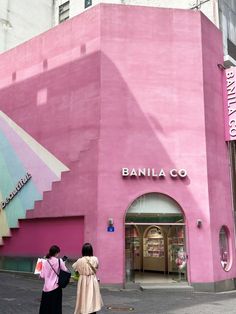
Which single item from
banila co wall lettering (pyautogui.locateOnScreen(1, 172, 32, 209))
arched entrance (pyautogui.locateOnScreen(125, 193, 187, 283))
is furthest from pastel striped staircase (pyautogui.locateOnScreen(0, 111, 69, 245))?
arched entrance (pyautogui.locateOnScreen(125, 193, 187, 283))

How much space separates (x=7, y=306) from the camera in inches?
455

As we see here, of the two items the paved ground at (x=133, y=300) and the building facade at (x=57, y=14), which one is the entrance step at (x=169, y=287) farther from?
the building facade at (x=57, y=14)

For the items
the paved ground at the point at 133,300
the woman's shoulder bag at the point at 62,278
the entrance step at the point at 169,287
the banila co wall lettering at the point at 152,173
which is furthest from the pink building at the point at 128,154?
the woman's shoulder bag at the point at 62,278

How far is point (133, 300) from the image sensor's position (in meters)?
13.6

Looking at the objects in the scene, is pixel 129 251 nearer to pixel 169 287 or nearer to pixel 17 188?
pixel 169 287

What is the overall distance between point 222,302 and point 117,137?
7526 mm

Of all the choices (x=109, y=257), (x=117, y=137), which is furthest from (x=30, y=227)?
(x=117, y=137)

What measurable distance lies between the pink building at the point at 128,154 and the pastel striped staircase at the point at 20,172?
0.07 metres

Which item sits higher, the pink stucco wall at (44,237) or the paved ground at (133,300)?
the pink stucco wall at (44,237)

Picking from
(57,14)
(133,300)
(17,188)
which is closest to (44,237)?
(17,188)

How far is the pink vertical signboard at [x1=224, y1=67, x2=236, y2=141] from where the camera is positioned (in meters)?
18.8

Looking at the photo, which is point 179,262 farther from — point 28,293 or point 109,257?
point 28,293

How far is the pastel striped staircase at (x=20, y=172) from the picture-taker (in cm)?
1889

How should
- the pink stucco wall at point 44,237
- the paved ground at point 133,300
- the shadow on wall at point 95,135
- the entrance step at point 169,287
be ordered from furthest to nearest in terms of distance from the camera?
the pink stucco wall at point 44,237
the shadow on wall at point 95,135
the entrance step at point 169,287
the paved ground at point 133,300
